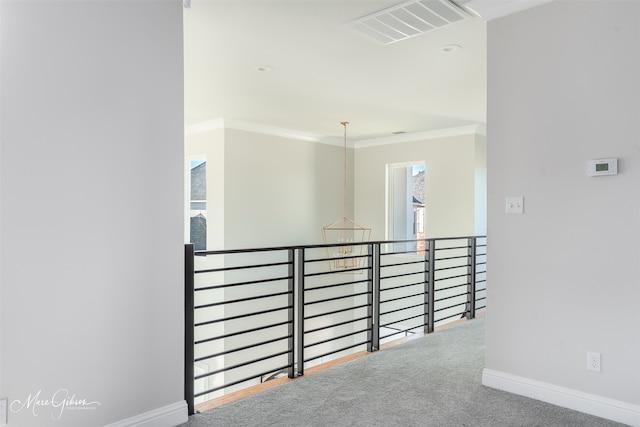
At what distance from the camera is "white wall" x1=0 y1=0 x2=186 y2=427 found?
188 centimetres

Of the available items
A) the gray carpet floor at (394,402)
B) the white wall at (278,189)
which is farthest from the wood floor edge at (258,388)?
the white wall at (278,189)

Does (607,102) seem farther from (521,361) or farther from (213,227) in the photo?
(213,227)

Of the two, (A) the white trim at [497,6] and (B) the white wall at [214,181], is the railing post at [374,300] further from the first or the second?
(B) the white wall at [214,181]

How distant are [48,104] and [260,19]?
4.99 feet

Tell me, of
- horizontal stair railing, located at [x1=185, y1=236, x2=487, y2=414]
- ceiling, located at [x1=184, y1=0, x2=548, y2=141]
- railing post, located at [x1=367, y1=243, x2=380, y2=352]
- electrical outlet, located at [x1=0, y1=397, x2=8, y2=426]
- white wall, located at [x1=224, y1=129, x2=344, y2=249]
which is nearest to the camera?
electrical outlet, located at [x1=0, y1=397, x2=8, y2=426]

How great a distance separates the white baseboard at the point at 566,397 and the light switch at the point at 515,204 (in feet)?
3.37

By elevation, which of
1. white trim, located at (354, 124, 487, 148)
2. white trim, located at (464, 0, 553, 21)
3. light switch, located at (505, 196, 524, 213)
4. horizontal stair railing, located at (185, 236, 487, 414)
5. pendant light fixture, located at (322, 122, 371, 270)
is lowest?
horizontal stair railing, located at (185, 236, 487, 414)

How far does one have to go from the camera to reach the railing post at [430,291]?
174 inches

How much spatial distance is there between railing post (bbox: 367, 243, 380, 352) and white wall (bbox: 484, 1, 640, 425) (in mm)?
1075

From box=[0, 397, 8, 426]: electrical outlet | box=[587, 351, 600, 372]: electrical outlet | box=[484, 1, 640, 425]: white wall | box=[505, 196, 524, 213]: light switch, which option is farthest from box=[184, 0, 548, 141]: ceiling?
Answer: box=[0, 397, 8, 426]: electrical outlet

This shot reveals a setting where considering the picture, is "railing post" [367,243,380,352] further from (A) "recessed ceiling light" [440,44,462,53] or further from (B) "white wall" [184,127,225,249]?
(B) "white wall" [184,127,225,249]

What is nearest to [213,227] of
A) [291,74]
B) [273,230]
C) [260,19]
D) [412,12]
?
[273,230]

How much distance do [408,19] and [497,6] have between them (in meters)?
0.54

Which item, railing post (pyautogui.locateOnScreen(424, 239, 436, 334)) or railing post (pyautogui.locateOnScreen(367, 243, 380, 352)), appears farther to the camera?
railing post (pyautogui.locateOnScreen(424, 239, 436, 334))
